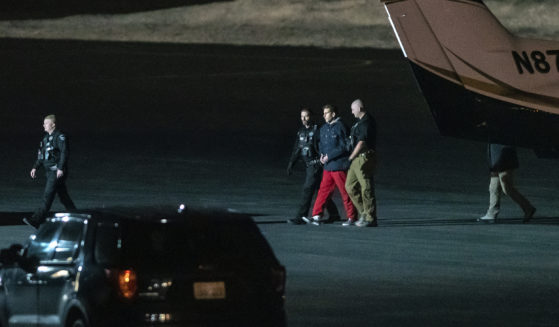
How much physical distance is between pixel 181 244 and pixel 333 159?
11.3m

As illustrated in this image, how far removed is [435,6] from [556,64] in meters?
1.87

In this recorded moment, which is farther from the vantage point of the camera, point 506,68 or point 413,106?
point 413,106

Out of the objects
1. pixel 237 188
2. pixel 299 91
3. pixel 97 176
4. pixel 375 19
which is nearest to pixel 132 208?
pixel 237 188

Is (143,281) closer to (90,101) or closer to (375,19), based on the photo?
(90,101)

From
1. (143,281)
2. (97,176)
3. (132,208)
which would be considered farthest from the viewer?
(97,176)

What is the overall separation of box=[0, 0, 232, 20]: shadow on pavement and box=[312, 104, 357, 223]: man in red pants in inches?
2127

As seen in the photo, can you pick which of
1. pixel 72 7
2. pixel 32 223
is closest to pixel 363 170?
pixel 32 223

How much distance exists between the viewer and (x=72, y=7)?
78062 millimetres

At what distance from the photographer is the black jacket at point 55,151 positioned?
20.5m

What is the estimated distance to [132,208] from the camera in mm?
10078

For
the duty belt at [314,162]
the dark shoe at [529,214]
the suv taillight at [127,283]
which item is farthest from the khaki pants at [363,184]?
→ the suv taillight at [127,283]

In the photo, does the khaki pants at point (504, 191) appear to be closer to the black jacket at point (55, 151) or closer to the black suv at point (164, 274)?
the black jacket at point (55, 151)

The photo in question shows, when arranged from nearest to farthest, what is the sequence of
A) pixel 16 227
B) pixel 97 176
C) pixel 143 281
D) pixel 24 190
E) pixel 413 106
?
pixel 143 281 < pixel 16 227 < pixel 24 190 < pixel 97 176 < pixel 413 106

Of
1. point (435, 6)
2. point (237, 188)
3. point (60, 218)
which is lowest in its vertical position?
point (237, 188)
